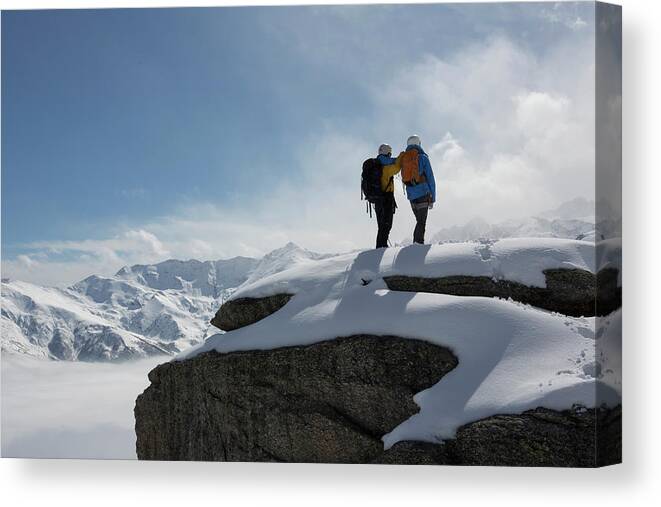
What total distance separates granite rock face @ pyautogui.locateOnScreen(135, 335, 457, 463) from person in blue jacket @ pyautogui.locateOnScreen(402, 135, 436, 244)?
3369 mm

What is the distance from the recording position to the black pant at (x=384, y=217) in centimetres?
1160

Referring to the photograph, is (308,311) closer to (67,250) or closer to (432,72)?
(432,72)

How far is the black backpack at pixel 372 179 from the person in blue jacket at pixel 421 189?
599 mm

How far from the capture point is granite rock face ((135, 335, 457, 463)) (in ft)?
28.3

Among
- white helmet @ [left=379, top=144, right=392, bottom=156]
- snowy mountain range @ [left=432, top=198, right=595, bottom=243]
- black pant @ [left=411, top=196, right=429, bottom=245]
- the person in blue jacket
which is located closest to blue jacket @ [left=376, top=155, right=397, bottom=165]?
white helmet @ [left=379, top=144, right=392, bottom=156]

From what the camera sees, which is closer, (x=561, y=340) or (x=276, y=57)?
(x=561, y=340)

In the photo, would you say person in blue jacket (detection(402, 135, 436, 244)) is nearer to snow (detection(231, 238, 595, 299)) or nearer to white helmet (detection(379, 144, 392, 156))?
white helmet (detection(379, 144, 392, 156))

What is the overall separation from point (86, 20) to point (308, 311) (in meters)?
7.09

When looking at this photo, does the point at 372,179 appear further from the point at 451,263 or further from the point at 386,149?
the point at 451,263

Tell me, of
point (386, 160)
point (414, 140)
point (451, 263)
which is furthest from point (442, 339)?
point (386, 160)

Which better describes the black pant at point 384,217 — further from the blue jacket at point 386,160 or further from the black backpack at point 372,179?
the blue jacket at point 386,160

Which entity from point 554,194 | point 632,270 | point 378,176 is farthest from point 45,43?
point 632,270

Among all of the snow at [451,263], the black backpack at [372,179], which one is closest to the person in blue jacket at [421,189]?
the black backpack at [372,179]

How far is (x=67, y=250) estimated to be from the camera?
13539 mm
